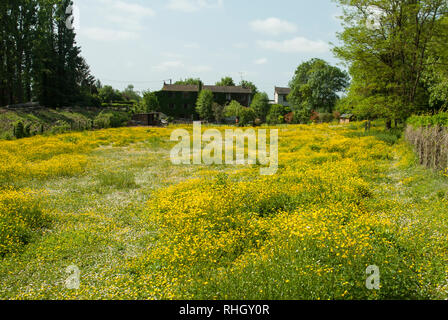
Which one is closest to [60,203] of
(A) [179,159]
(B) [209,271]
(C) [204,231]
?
(C) [204,231]

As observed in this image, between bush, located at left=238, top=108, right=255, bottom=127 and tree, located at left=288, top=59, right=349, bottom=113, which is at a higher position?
tree, located at left=288, top=59, right=349, bottom=113

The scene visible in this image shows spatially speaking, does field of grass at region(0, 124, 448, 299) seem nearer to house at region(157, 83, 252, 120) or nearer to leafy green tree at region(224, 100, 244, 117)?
leafy green tree at region(224, 100, 244, 117)

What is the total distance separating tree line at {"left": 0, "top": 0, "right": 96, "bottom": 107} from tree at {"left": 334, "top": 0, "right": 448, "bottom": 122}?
45.5 m

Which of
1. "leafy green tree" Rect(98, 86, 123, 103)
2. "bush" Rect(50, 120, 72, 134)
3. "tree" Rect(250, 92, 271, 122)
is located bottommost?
"bush" Rect(50, 120, 72, 134)

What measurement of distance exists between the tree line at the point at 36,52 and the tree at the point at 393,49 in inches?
1792

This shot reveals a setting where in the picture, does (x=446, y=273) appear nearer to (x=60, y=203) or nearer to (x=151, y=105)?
(x=60, y=203)

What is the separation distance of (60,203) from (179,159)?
10524mm

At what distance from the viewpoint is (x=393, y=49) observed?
1058 inches

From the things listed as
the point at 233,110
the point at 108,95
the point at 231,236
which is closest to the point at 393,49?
the point at 231,236

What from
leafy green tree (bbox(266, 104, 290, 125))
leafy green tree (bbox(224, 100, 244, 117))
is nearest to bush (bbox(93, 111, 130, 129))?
leafy green tree (bbox(224, 100, 244, 117))

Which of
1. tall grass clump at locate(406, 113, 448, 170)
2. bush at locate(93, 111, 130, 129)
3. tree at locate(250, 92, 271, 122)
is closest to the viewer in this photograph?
tall grass clump at locate(406, 113, 448, 170)

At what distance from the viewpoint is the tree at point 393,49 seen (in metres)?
25.4

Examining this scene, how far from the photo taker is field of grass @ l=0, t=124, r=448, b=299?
208 inches
